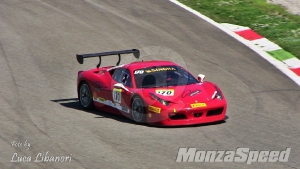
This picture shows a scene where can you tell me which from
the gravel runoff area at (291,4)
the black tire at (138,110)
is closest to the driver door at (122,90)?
the black tire at (138,110)

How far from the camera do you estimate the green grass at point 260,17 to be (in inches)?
602

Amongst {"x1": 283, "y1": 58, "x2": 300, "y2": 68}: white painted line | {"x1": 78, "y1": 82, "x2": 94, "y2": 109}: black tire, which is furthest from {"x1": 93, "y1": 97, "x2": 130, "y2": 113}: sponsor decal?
{"x1": 283, "y1": 58, "x2": 300, "y2": 68}: white painted line

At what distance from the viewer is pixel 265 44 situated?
15141 mm

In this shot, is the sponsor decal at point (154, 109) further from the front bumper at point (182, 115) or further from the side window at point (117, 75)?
the side window at point (117, 75)

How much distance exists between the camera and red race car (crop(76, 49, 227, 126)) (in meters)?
Result: 9.91

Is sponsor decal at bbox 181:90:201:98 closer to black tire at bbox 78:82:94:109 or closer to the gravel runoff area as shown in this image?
black tire at bbox 78:82:94:109

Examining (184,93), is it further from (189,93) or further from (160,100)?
(160,100)

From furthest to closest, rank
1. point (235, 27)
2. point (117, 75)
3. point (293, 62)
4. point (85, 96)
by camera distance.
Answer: point (235, 27)
point (293, 62)
point (85, 96)
point (117, 75)

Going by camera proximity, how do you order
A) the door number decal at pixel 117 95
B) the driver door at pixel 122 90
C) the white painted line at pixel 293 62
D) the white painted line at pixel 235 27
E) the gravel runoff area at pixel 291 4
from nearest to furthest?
the driver door at pixel 122 90, the door number decal at pixel 117 95, the white painted line at pixel 293 62, the white painted line at pixel 235 27, the gravel runoff area at pixel 291 4

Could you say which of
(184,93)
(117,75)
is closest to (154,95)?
(184,93)

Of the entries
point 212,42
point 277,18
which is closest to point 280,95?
point 212,42

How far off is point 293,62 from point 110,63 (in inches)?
173

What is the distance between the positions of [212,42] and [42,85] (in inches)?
189

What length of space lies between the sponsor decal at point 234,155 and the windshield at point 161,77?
2.15m
